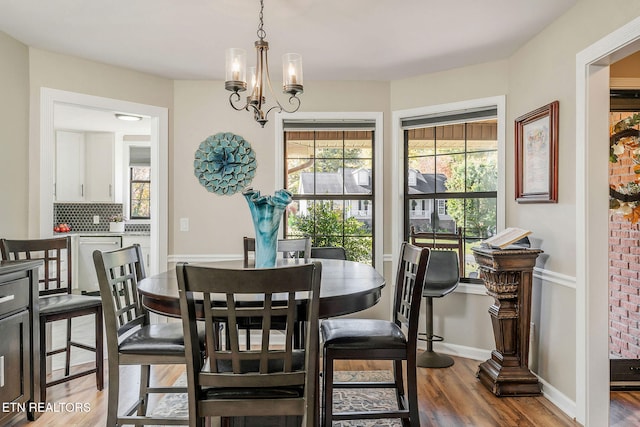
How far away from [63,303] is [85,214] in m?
4.31

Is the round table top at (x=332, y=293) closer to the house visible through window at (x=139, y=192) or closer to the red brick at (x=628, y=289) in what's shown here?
the red brick at (x=628, y=289)

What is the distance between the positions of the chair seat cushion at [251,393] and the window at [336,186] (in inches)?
104

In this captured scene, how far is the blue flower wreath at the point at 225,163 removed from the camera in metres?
4.14

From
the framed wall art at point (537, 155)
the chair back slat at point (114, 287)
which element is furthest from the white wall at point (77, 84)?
the framed wall art at point (537, 155)

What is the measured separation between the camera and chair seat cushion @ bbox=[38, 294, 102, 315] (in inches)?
110

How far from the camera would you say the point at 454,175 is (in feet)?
12.9

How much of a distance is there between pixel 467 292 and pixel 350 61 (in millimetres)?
2191

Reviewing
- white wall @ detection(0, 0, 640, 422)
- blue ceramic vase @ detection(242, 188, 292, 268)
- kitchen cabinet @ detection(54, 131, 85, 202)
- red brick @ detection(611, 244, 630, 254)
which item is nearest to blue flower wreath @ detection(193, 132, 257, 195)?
white wall @ detection(0, 0, 640, 422)

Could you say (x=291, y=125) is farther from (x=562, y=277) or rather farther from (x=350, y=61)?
(x=562, y=277)

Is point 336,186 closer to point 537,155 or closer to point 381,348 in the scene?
point 537,155

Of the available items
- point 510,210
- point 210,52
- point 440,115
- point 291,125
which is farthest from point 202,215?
point 510,210

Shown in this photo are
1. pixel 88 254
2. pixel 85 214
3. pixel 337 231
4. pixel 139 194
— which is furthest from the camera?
pixel 139 194

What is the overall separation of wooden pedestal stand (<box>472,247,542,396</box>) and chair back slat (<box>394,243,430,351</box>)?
749mm

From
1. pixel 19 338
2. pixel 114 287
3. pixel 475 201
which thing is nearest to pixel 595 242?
pixel 475 201
